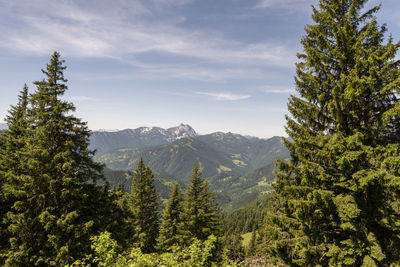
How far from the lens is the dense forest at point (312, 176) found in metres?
8.98

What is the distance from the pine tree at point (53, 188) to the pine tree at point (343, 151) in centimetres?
1338

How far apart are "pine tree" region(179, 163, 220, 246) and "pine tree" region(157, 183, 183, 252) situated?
3211mm

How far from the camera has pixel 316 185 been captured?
10.6 metres

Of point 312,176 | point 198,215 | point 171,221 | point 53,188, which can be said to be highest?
point 312,176

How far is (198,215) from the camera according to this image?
28719mm

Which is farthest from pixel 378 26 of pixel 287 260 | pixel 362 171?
pixel 287 260

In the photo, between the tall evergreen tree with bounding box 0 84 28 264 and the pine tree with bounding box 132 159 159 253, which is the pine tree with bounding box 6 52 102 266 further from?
the pine tree with bounding box 132 159 159 253

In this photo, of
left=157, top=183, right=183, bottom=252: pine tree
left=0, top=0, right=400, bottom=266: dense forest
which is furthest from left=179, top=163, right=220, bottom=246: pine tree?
left=0, top=0, right=400, bottom=266: dense forest

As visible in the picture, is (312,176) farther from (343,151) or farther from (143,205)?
(143,205)

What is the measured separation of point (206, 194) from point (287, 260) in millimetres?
19773

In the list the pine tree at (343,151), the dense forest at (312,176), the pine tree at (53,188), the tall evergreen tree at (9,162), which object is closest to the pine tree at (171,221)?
the dense forest at (312,176)

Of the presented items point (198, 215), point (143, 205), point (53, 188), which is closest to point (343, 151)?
point (53, 188)

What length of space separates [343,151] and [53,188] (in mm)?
18017

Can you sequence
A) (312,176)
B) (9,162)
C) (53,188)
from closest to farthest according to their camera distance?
(312,176), (53,188), (9,162)
